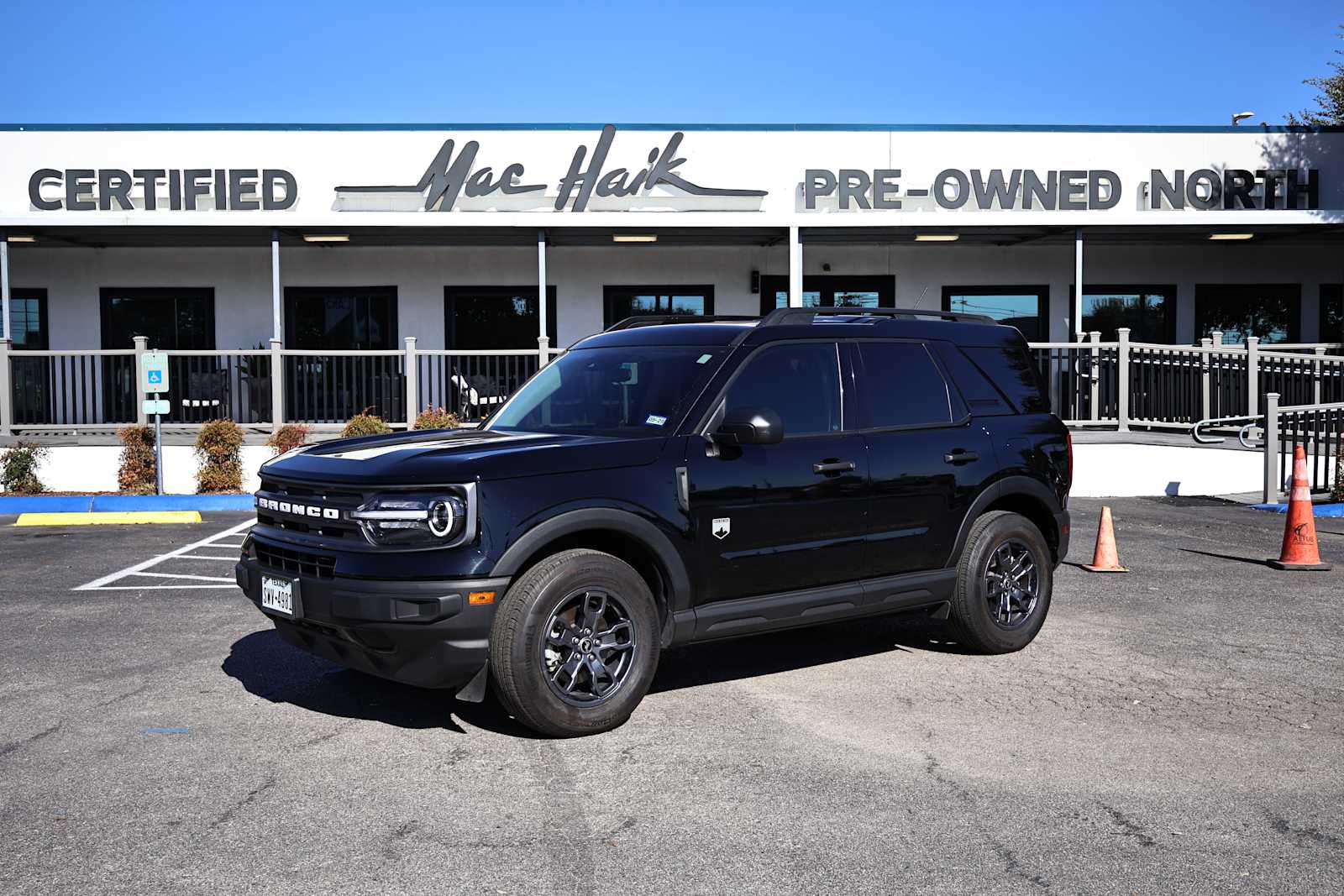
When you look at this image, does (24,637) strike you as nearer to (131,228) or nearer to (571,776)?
(571,776)

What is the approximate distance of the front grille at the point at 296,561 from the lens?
209 inches

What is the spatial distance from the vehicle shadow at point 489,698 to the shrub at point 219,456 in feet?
26.4

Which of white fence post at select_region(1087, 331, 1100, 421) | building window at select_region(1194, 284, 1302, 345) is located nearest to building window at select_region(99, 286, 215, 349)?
white fence post at select_region(1087, 331, 1100, 421)

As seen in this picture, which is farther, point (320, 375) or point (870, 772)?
point (320, 375)

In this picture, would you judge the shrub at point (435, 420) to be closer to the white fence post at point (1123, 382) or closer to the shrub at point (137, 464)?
the shrub at point (137, 464)

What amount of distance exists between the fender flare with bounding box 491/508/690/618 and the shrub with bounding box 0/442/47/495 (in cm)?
1211

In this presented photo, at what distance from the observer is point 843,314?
22.4 ft

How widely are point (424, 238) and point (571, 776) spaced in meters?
15.3

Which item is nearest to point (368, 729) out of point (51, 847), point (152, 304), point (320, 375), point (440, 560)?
point (440, 560)

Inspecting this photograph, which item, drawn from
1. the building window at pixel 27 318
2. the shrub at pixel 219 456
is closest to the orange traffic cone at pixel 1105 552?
the shrub at pixel 219 456

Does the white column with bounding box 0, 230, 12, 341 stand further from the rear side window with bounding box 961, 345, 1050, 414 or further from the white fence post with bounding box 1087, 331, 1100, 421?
the white fence post with bounding box 1087, 331, 1100, 421

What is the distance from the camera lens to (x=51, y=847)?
4.06m

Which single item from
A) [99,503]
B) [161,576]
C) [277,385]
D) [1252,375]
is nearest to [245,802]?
[161,576]

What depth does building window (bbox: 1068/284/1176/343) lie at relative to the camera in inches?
823
